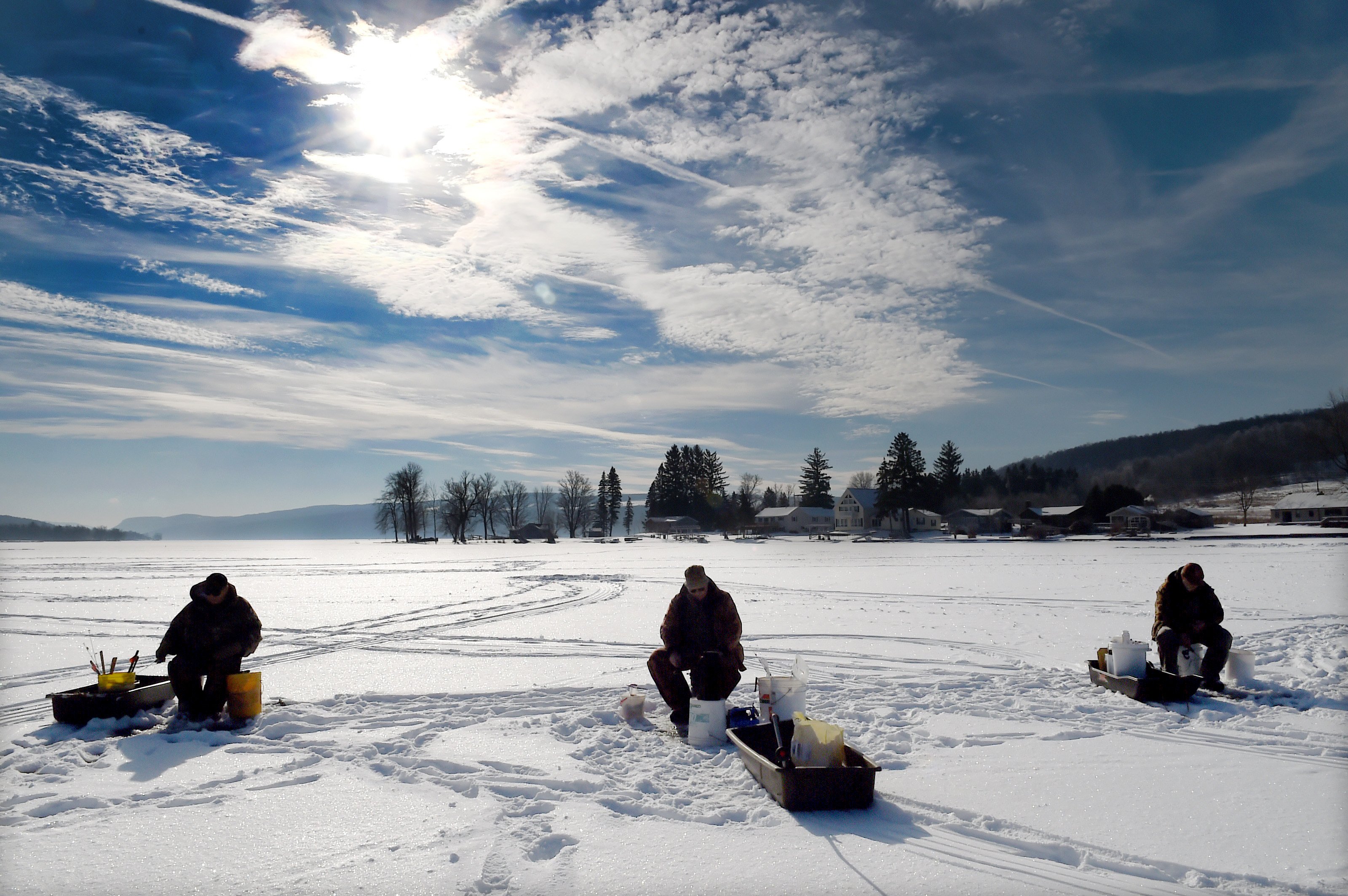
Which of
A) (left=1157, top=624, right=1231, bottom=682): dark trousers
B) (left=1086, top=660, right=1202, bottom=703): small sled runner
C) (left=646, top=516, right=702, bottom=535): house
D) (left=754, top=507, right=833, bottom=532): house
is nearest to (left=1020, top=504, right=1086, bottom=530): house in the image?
(left=754, top=507, right=833, bottom=532): house

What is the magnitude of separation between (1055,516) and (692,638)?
9024 cm

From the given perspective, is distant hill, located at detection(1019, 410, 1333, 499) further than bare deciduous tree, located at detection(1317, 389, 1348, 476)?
Yes

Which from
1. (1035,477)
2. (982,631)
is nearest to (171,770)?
(982,631)

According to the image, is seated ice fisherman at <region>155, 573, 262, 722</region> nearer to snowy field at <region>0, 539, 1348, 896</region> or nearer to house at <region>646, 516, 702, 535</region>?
snowy field at <region>0, 539, 1348, 896</region>

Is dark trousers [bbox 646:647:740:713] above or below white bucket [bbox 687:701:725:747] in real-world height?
above

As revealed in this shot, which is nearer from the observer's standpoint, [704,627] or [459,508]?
[704,627]

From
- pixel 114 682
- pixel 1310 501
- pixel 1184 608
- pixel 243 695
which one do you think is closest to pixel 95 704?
pixel 114 682

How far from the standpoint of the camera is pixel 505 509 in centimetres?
12269

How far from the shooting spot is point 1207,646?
7602mm

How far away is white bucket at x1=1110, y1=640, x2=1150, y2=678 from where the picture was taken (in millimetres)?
7328

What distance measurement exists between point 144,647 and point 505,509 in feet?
372

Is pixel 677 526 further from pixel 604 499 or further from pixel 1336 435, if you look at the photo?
pixel 1336 435

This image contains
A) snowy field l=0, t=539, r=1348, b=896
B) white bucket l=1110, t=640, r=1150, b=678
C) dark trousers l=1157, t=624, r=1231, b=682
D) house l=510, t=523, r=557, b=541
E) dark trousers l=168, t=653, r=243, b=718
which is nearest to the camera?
snowy field l=0, t=539, r=1348, b=896

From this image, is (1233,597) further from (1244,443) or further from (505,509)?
(505,509)
